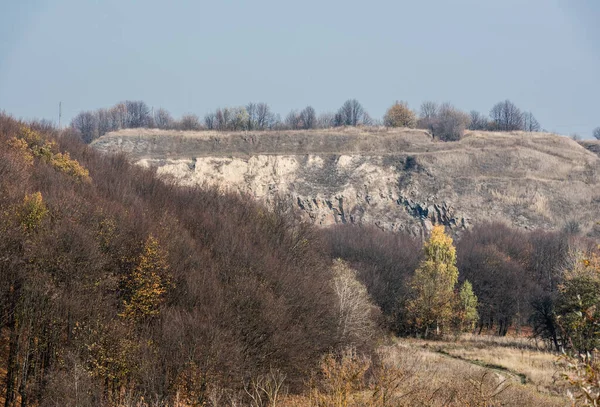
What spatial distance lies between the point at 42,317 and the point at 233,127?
119 metres

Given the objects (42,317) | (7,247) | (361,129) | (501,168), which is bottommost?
(42,317)

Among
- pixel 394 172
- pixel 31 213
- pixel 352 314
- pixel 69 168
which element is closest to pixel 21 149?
pixel 69 168

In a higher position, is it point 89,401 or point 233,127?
point 233,127

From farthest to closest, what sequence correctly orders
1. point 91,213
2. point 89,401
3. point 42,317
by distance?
point 91,213 → point 42,317 → point 89,401

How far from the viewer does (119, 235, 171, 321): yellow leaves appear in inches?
1072

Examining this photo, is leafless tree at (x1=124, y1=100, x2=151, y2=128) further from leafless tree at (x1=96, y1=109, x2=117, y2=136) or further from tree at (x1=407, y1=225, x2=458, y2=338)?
tree at (x1=407, y1=225, x2=458, y2=338)

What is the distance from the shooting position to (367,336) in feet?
111

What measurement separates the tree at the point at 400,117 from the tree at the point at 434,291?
8754cm

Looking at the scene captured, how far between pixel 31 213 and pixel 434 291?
36090 mm

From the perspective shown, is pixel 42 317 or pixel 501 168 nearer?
pixel 42 317

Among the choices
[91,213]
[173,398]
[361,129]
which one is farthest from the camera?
[361,129]

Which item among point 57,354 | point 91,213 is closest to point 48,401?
point 57,354

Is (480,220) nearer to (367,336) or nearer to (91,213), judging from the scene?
(367,336)

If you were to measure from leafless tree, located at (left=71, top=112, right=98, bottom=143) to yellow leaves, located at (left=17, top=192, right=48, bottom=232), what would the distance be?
12205 cm
